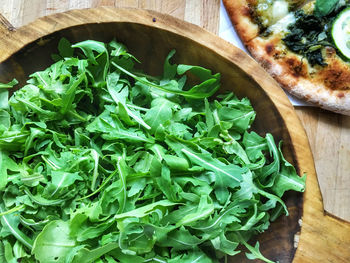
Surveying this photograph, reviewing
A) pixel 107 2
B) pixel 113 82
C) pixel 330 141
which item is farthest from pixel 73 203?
pixel 330 141

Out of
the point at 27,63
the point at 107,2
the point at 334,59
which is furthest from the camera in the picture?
the point at 334,59

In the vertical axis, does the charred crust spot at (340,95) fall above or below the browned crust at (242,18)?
below

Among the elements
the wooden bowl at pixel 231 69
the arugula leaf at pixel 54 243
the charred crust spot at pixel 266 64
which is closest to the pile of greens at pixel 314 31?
the charred crust spot at pixel 266 64

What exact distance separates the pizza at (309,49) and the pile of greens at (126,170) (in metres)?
0.50

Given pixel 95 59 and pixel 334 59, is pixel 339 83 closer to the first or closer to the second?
pixel 334 59

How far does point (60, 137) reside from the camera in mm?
953

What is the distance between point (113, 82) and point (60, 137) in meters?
0.22

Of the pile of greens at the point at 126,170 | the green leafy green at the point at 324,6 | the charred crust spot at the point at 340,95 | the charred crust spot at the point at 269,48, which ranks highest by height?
the green leafy green at the point at 324,6

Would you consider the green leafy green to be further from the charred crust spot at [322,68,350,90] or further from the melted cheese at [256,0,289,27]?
the charred crust spot at [322,68,350,90]

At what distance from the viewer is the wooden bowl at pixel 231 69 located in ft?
2.90

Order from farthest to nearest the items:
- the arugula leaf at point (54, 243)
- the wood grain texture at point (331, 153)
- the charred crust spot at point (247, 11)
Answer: the charred crust spot at point (247, 11)
the wood grain texture at point (331, 153)
the arugula leaf at point (54, 243)

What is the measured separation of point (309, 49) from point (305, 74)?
4.4 inches

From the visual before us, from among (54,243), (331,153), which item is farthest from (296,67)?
(54,243)

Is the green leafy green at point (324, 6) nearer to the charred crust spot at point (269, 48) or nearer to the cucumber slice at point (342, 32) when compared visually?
the cucumber slice at point (342, 32)
